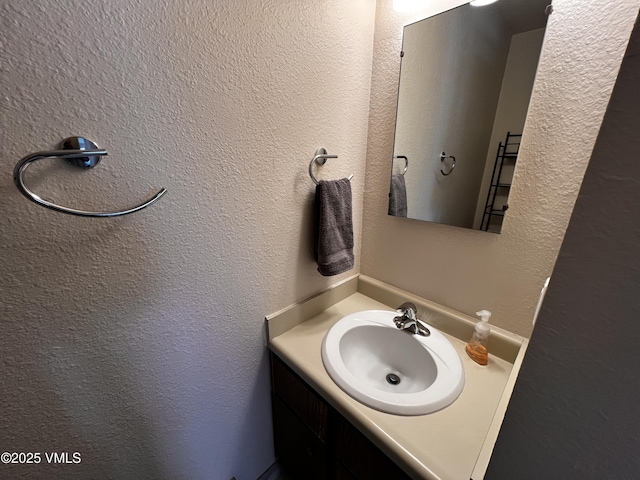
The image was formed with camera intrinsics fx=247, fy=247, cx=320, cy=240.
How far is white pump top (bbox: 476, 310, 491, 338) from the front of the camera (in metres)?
0.81

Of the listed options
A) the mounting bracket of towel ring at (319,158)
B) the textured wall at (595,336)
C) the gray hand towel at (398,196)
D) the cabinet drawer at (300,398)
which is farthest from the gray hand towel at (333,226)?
the textured wall at (595,336)

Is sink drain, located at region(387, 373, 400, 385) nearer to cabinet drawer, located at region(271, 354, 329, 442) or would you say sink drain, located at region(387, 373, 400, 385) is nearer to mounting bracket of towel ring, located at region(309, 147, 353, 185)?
cabinet drawer, located at region(271, 354, 329, 442)

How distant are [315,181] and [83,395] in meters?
0.81

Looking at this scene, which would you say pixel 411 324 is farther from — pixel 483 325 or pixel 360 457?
pixel 360 457

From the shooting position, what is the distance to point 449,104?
827 millimetres

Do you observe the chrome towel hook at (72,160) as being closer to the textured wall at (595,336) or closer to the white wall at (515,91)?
the textured wall at (595,336)

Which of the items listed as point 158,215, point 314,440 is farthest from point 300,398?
point 158,215

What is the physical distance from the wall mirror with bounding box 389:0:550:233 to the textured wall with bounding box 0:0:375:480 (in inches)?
9.2

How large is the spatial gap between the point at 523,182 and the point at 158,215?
3.22 ft

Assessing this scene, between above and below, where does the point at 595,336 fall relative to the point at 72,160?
below

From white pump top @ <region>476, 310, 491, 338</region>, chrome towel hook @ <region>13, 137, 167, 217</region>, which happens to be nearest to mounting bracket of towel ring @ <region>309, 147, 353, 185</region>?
chrome towel hook @ <region>13, 137, 167, 217</region>

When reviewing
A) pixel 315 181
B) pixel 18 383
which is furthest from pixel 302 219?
pixel 18 383

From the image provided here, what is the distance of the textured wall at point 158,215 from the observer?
433 millimetres

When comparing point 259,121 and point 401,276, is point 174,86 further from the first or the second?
point 401,276
